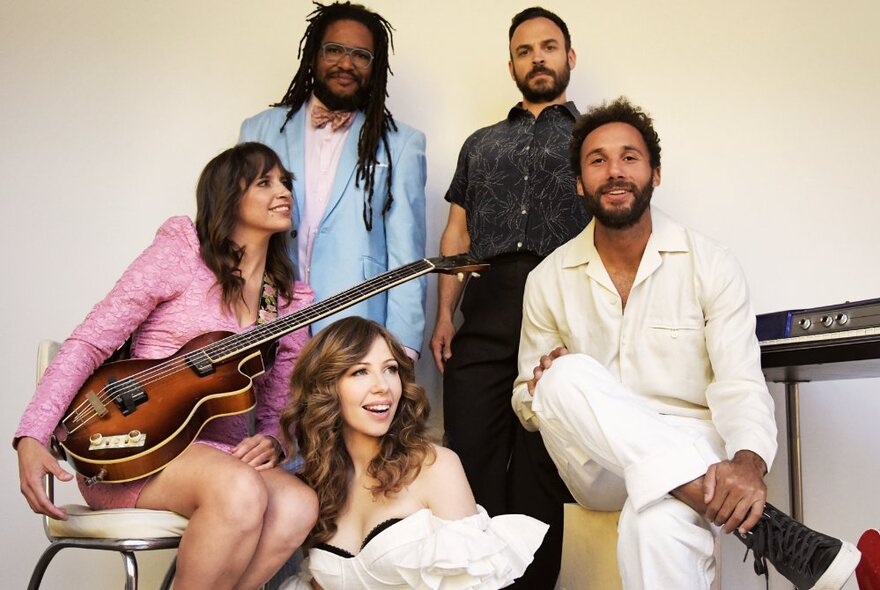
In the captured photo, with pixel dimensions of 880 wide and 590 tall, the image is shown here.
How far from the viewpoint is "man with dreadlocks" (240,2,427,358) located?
2.54 m

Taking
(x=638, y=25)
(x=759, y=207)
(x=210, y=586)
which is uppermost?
(x=638, y=25)

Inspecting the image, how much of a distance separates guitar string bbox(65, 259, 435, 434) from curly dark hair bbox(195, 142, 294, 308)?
161 mm

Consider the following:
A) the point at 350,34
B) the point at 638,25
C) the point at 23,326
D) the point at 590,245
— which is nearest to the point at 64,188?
the point at 23,326

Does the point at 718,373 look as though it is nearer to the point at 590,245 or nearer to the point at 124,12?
the point at 590,245

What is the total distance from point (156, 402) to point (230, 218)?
20.9 inches

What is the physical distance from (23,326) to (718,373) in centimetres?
210

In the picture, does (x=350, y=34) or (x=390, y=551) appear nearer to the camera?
(x=390, y=551)

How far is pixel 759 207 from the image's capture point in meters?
3.19

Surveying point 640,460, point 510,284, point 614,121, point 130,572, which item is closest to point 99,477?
point 130,572

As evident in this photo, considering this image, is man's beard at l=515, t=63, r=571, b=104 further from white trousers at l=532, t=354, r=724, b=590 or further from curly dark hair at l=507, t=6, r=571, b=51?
white trousers at l=532, t=354, r=724, b=590

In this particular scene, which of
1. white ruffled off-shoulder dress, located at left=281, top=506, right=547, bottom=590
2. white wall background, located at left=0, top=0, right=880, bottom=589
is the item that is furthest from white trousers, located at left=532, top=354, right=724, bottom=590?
white wall background, located at left=0, top=0, right=880, bottom=589

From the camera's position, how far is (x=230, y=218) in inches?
89.7

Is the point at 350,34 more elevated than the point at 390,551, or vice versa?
the point at 350,34

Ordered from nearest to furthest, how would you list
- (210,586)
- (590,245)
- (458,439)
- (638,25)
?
1. (210,586)
2. (590,245)
3. (458,439)
4. (638,25)
